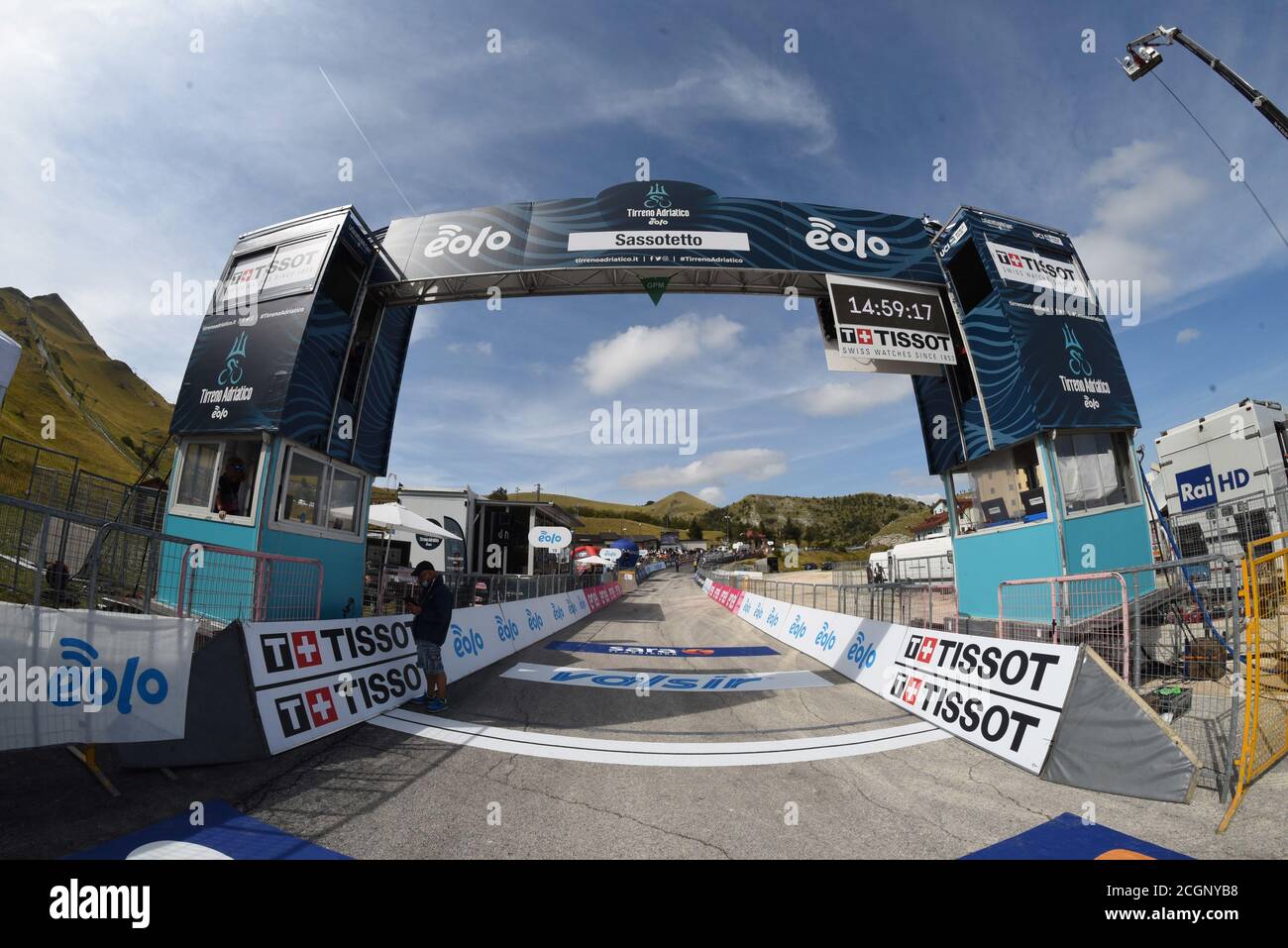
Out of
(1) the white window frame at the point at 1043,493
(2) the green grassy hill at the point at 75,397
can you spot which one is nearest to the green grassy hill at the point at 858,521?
(1) the white window frame at the point at 1043,493

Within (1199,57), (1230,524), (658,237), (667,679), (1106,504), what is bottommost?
(667,679)

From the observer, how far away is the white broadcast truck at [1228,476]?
10.8 m

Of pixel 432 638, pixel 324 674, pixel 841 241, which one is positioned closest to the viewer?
pixel 324 674

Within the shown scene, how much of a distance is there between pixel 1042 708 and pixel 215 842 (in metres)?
6.43

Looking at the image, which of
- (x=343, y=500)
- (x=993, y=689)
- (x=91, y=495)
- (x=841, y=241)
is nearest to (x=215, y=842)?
(x=993, y=689)

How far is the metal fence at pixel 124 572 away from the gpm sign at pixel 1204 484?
18.7 metres

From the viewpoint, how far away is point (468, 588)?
12844 mm

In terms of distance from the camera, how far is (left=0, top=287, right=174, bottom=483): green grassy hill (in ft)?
137

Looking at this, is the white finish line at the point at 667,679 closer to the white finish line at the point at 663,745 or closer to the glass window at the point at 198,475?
the white finish line at the point at 663,745

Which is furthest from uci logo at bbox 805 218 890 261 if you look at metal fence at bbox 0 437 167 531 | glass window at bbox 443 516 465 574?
glass window at bbox 443 516 465 574

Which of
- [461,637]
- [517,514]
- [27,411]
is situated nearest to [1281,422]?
[461,637]

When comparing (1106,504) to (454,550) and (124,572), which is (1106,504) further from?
(454,550)

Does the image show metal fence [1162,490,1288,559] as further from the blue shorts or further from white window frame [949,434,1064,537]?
the blue shorts

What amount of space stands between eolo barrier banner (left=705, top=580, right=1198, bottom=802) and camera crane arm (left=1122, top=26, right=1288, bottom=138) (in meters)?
A: 16.4
